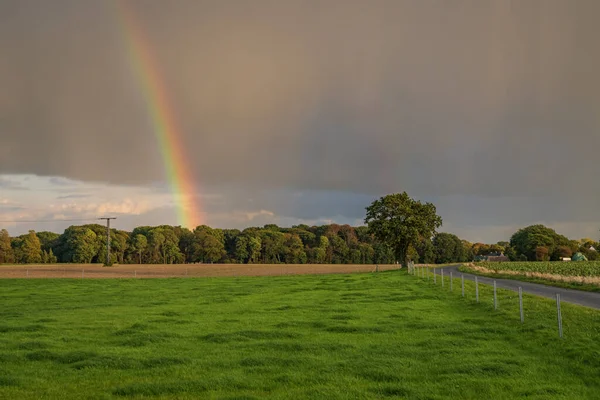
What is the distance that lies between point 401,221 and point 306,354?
87306 mm

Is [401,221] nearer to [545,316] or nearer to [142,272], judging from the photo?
[142,272]

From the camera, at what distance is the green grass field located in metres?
13.6

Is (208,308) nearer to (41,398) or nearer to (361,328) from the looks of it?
→ (361,328)

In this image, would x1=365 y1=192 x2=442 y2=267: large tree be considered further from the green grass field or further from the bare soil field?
the green grass field

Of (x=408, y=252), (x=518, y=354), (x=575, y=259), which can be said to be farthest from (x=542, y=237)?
(x=518, y=354)

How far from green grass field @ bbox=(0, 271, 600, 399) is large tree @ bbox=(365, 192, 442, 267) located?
71.1 m

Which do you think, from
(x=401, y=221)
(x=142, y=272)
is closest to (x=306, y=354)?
(x=401, y=221)

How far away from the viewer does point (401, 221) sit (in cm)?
10312

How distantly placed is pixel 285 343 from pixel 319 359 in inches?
116

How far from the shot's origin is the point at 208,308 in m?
33.8

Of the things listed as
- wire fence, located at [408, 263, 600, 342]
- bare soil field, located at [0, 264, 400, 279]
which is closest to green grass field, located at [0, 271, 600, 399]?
wire fence, located at [408, 263, 600, 342]

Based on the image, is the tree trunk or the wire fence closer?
the wire fence

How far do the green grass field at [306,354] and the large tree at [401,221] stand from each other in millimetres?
71110

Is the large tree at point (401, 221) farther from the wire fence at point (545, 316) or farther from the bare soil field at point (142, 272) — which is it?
the wire fence at point (545, 316)
